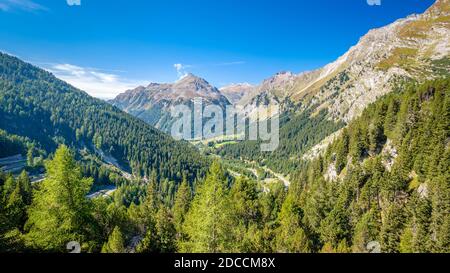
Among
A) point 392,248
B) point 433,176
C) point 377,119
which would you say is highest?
point 377,119

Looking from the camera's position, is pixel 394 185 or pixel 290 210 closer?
pixel 290 210

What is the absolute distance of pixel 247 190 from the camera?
215 feet

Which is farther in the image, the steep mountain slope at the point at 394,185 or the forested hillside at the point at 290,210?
the steep mountain slope at the point at 394,185

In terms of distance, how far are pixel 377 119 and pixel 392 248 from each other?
59507 mm

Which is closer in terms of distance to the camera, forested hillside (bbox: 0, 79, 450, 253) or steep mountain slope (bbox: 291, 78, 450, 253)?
forested hillside (bbox: 0, 79, 450, 253)

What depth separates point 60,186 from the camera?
25.5 meters

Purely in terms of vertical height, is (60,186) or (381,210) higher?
(60,186)

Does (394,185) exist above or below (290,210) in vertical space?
above

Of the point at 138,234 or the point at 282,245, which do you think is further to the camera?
the point at 138,234

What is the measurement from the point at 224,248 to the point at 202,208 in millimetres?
4361
